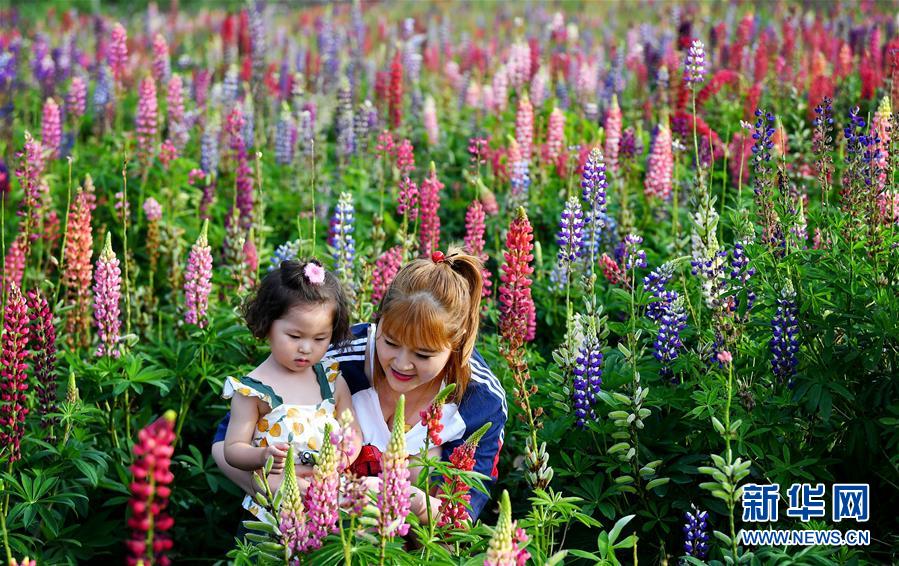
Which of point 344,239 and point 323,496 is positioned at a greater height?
point 344,239

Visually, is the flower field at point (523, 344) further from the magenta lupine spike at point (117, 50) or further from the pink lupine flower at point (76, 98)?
the magenta lupine spike at point (117, 50)

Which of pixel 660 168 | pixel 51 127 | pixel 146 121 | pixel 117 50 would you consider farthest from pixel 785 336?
pixel 117 50

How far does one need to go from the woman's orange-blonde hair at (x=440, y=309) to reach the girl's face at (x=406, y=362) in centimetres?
3

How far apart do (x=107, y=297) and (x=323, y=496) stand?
75.9 inches

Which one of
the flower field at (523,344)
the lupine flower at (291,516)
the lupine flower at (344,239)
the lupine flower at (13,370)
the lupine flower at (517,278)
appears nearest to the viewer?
the lupine flower at (291,516)

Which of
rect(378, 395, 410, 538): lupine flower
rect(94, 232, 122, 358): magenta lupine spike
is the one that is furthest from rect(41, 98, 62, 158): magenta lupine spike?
rect(378, 395, 410, 538): lupine flower

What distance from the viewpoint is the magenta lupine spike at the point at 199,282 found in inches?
176

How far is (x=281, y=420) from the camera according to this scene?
143 inches

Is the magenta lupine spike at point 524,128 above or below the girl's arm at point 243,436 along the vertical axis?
above

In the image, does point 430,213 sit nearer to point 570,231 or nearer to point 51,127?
point 570,231

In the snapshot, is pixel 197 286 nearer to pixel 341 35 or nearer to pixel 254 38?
pixel 254 38

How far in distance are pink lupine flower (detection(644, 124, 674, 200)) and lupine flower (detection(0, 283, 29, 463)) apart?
3503 mm

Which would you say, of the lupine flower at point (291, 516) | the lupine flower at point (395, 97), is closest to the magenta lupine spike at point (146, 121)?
the lupine flower at point (395, 97)

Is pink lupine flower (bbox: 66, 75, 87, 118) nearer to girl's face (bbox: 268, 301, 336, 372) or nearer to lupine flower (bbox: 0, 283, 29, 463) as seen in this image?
lupine flower (bbox: 0, 283, 29, 463)
